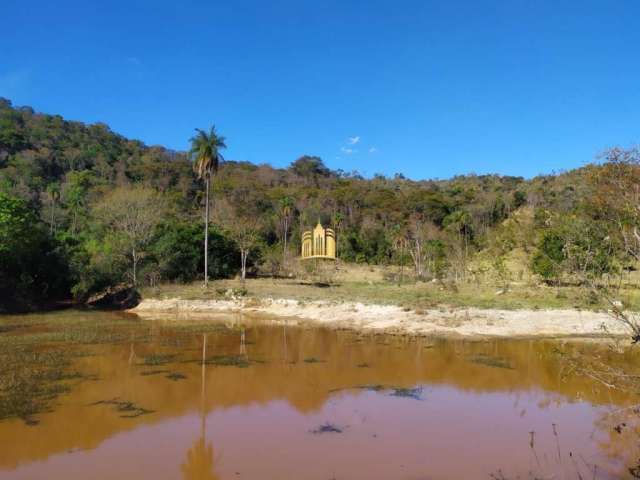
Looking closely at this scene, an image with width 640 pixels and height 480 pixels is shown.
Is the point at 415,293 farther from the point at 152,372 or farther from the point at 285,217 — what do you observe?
the point at 285,217

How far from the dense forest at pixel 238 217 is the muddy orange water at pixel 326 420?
9.65 feet

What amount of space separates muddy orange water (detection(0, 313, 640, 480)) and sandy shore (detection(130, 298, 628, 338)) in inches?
134

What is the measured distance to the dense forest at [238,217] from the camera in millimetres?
14380

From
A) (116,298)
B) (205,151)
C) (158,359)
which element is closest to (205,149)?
(205,151)

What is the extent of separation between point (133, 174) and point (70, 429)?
66.1 meters

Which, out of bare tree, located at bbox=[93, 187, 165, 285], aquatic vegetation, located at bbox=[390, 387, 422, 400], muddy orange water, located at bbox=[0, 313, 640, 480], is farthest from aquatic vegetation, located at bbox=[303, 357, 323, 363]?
bare tree, located at bbox=[93, 187, 165, 285]

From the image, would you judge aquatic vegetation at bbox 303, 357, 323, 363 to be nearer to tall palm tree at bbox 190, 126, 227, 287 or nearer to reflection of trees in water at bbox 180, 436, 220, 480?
reflection of trees in water at bbox 180, 436, 220, 480

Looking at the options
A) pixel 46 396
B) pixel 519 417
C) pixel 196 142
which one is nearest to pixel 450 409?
pixel 519 417

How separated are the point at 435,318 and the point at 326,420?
13.6 metres

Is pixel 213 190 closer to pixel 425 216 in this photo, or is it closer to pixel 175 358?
pixel 425 216

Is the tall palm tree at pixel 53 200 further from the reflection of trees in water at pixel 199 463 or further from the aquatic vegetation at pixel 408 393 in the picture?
the reflection of trees in water at pixel 199 463

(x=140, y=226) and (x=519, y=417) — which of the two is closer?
(x=519, y=417)

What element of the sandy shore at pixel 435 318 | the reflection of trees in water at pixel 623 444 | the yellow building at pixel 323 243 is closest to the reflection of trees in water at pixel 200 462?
the reflection of trees in water at pixel 623 444

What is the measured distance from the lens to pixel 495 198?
216 ft
